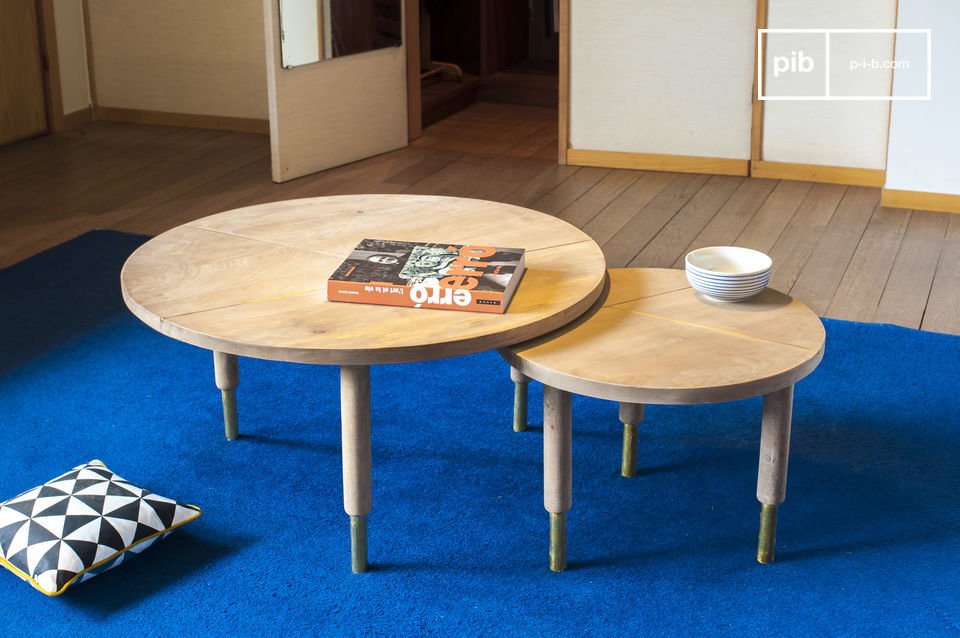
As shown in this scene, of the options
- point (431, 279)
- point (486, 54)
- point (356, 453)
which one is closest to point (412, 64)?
point (486, 54)

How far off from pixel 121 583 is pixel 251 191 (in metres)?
2.45

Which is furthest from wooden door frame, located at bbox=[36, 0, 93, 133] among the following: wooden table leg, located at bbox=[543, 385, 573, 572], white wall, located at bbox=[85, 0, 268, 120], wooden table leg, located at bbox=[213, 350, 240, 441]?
wooden table leg, located at bbox=[543, 385, 573, 572]

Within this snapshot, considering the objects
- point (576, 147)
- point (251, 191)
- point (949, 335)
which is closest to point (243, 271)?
point (949, 335)

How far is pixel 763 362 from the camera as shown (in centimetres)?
183

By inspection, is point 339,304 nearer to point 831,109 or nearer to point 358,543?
point 358,543

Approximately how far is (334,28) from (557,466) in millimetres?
2877

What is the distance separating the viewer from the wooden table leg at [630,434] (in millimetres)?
2232

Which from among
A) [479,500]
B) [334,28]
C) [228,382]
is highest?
[334,28]

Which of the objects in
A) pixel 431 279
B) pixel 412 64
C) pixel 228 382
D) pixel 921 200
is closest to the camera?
pixel 431 279

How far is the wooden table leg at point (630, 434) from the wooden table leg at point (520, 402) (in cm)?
25

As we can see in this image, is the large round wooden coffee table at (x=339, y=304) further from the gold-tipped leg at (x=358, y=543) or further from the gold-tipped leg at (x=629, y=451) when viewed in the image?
the gold-tipped leg at (x=629, y=451)

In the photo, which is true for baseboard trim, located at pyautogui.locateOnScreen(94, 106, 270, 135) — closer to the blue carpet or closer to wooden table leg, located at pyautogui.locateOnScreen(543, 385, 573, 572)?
the blue carpet

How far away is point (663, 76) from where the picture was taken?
171 inches

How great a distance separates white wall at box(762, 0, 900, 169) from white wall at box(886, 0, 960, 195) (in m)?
0.27
